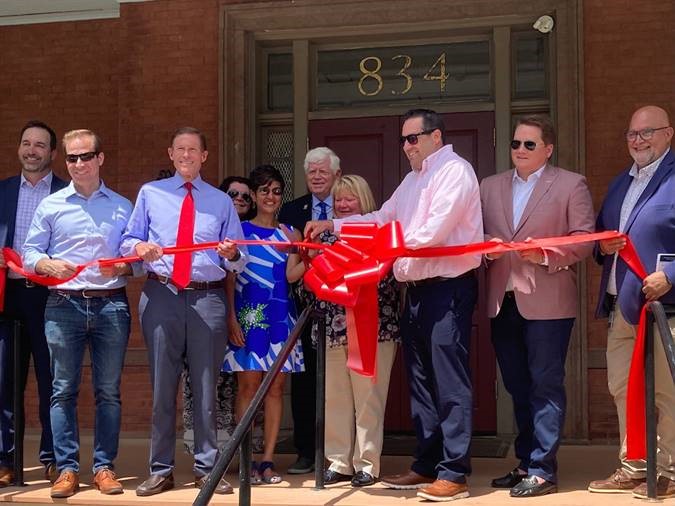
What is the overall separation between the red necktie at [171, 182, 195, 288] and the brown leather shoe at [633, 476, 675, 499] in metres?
2.61

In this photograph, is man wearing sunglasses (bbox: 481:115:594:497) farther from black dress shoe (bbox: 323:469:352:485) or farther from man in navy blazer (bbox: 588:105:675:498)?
black dress shoe (bbox: 323:469:352:485)

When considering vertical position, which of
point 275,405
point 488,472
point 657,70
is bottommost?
point 488,472

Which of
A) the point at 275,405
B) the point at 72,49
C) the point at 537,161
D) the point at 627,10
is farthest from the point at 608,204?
the point at 72,49

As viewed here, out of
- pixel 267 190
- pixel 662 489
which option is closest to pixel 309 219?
pixel 267 190

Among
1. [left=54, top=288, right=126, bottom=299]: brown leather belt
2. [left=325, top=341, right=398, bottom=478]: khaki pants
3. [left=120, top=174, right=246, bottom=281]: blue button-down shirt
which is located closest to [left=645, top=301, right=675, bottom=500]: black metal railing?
[left=325, top=341, right=398, bottom=478]: khaki pants

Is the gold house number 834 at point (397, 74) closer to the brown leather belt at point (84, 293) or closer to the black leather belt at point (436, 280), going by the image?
the black leather belt at point (436, 280)

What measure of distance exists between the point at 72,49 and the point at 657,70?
193 inches

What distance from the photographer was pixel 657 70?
25.0 feet

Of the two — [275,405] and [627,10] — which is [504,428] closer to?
[275,405]

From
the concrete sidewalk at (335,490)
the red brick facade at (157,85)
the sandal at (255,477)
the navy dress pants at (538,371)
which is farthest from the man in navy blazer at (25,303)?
the navy dress pants at (538,371)

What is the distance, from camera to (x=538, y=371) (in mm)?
5375

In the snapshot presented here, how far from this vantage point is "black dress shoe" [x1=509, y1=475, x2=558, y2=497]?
527cm

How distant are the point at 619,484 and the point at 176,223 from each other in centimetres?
278

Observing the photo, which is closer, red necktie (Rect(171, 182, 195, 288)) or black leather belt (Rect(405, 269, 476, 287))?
black leather belt (Rect(405, 269, 476, 287))
